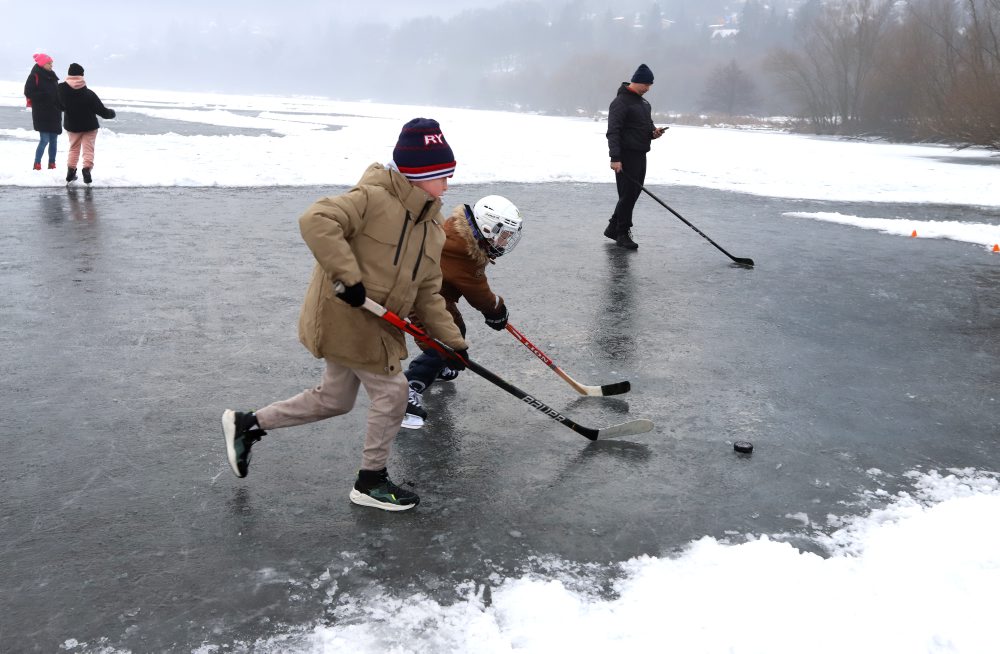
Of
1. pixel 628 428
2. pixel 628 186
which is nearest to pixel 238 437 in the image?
pixel 628 428

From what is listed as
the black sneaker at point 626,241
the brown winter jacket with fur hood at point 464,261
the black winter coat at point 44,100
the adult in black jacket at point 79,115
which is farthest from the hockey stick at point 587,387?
the black winter coat at point 44,100

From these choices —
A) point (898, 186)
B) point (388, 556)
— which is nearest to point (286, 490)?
point (388, 556)

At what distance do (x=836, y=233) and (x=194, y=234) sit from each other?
8.54m

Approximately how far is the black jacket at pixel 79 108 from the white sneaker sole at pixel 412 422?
1021cm

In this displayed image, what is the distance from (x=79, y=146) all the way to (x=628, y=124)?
8.73m

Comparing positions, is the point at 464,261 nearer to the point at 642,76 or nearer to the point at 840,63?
the point at 642,76

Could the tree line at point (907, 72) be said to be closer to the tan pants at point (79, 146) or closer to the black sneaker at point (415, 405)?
the tan pants at point (79, 146)

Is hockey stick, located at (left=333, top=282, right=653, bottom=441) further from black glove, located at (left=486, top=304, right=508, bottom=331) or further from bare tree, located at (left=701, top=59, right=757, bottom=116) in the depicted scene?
bare tree, located at (left=701, top=59, right=757, bottom=116)

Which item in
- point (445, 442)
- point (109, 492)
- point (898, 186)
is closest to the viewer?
point (109, 492)

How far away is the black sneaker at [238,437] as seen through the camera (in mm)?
3793

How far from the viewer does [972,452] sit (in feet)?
14.7

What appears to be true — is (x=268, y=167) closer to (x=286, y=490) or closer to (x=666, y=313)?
(x=666, y=313)

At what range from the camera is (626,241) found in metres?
10.0

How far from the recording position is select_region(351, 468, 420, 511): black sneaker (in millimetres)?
3625
